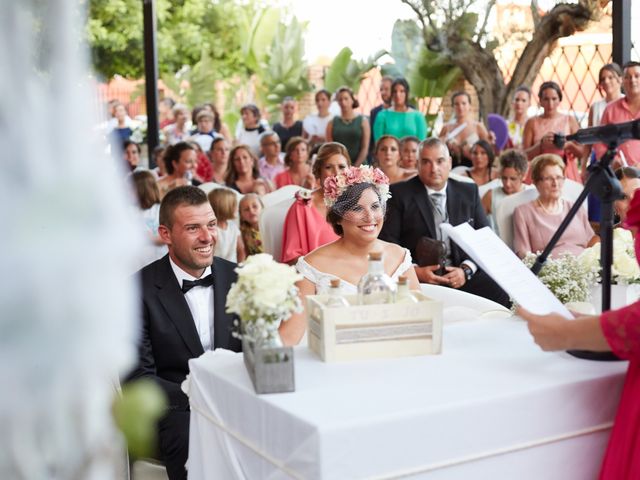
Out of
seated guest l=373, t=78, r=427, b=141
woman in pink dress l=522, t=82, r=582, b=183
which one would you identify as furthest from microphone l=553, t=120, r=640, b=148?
seated guest l=373, t=78, r=427, b=141

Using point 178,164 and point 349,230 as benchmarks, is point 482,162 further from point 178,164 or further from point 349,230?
point 349,230

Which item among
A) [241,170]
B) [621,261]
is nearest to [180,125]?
[241,170]

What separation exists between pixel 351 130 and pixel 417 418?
7.53 metres

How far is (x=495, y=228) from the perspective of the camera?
19.9ft

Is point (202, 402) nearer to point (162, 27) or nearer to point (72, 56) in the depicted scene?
point (72, 56)

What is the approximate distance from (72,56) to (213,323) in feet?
9.50

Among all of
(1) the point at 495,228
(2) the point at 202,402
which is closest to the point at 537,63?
(1) the point at 495,228

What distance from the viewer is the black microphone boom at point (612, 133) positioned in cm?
211

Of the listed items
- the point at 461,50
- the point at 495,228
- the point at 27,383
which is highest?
the point at 461,50

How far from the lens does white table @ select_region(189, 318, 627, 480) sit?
74.2 inches

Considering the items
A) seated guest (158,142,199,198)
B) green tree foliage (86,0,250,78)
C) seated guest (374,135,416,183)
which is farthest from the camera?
green tree foliage (86,0,250,78)

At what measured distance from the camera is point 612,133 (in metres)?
2.18

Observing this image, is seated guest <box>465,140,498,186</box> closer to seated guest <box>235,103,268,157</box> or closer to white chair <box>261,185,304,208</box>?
white chair <box>261,185,304,208</box>

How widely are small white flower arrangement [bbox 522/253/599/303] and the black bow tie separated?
1231 millimetres
